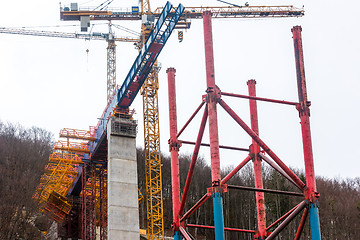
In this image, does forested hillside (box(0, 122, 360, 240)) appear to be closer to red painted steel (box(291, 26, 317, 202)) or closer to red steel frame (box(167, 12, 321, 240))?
red steel frame (box(167, 12, 321, 240))

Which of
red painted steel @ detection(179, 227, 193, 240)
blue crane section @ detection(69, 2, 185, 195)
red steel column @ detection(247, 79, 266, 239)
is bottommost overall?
red painted steel @ detection(179, 227, 193, 240)

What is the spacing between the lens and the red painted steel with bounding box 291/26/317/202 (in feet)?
69.6

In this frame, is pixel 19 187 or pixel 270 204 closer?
pixel 19 187

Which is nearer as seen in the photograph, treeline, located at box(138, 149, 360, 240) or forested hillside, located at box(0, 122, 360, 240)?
forested hillside, located at box(0, 122, 360, 240)

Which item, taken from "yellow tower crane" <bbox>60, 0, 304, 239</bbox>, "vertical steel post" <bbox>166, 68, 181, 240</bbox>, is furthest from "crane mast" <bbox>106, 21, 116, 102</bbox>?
"vertical steel post" <bbox>166, 68, 181, 240</bbox>

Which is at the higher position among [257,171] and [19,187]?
[19,187]

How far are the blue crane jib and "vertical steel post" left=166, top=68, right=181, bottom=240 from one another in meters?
13.7

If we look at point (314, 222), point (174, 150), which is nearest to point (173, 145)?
point (174, 150)

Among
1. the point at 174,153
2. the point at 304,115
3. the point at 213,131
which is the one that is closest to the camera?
the point at 213,131

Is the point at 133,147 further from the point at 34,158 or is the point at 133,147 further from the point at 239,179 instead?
the point at 239,179

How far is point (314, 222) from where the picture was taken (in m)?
20.7

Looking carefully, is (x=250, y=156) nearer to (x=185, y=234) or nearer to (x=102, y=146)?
(x=185, y=234)

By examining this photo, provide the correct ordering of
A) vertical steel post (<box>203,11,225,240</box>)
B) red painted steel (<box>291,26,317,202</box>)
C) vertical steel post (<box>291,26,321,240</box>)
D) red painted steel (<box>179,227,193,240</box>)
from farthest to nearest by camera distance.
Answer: red painted steel (<box>179,227,193,240</box>) < red painted steel (<box>291,26,317,202</box>) < vertical steel post (<box>291,26,321,240</box>) < vertical steel post (<box>203,11,225,240</box>)

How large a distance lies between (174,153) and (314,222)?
6698 millimetres
